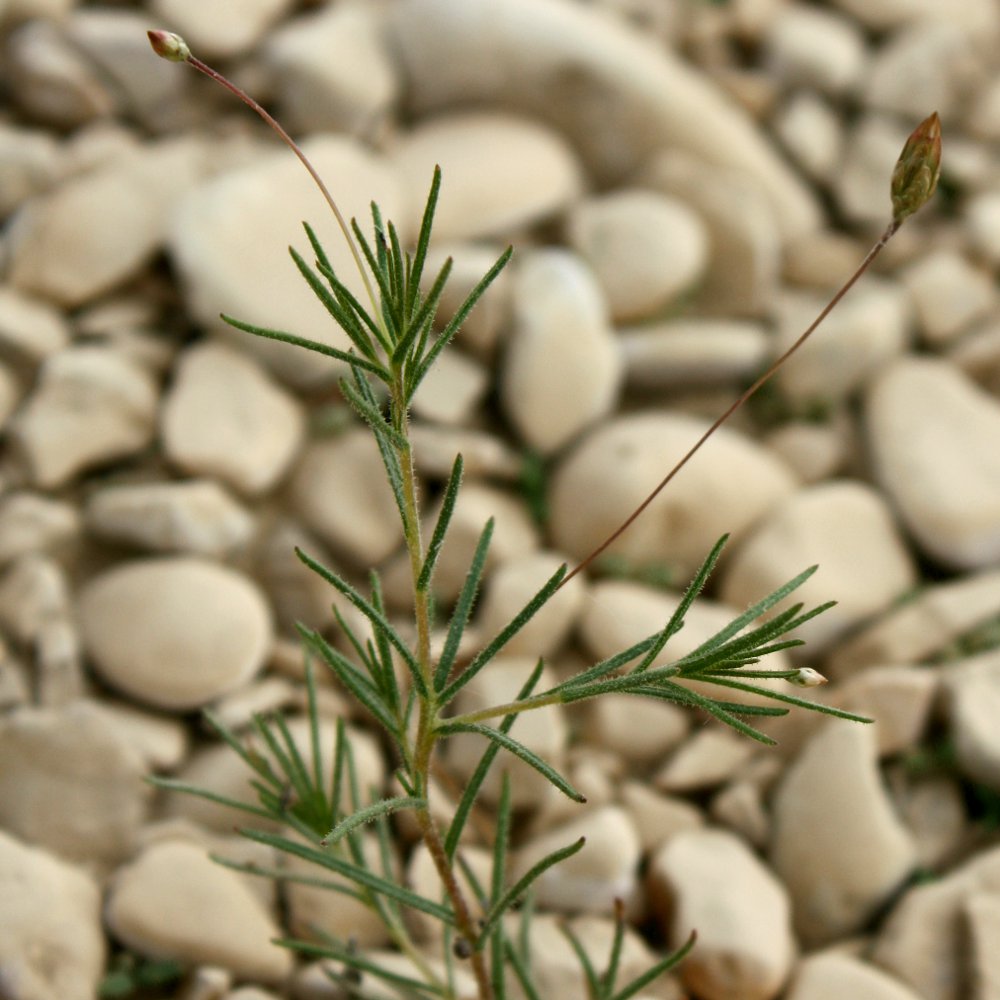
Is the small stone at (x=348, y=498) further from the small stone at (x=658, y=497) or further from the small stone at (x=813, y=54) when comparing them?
the small stone at (x=813, y=54)

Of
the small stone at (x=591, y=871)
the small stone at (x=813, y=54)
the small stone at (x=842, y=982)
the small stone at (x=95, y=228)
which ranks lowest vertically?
the small stone at (x=842, y=982)

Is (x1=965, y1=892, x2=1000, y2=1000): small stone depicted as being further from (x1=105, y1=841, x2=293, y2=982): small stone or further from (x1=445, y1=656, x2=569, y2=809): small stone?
(x1=105, y1=841, x2=293, y2=982): small stone

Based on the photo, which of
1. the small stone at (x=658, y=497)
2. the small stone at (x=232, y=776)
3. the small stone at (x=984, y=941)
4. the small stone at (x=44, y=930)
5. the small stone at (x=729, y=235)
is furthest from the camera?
the small stone at (x=729, y=235)

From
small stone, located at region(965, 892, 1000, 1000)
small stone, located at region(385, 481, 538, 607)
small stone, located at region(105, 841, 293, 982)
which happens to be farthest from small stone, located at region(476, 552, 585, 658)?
small stone, located at region(965, 892, 1000, 1000)

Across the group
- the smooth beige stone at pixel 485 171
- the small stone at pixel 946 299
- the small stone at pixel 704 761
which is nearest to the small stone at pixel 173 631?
the small stone at pixel 704 761

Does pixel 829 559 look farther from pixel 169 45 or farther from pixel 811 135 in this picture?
pixel 169 45
